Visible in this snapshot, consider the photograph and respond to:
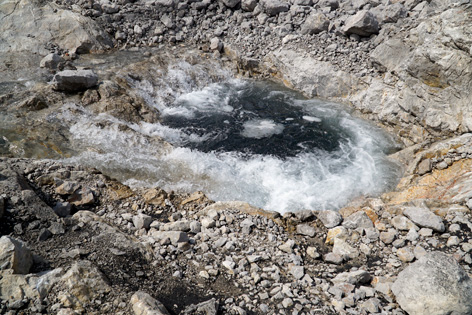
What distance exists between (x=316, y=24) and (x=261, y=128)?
4.91 metres

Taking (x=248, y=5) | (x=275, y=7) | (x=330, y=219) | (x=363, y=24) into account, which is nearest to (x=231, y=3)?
(x=248, y=5)

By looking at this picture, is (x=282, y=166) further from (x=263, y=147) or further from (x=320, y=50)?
(x=320, y=50)

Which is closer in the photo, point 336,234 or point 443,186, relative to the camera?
point 336,234

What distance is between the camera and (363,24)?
1087cm

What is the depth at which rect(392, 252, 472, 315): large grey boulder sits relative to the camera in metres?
3.59

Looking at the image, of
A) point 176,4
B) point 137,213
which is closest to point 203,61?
point 176,4

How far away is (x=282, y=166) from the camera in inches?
325

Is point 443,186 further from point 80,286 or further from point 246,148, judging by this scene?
point 80,286

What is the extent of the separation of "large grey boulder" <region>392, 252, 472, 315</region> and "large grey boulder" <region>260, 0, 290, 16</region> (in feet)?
38.7

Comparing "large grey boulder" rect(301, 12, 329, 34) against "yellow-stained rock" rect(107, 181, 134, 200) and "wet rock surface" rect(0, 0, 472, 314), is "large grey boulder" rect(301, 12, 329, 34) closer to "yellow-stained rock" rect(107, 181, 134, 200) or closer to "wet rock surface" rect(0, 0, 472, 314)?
"wet rock surface" rect(0, 0, 472, 314)

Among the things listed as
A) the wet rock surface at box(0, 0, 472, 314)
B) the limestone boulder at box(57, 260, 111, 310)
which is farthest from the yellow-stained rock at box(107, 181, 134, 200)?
the limestone boulder at box(57, 260, 111, 310)

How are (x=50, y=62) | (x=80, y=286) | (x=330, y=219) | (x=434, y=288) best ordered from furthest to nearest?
(x=50, y=62) → (x=330, y=219) → (x=434, y=288) → (x=80, y=286)

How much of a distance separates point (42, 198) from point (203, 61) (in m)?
8.92

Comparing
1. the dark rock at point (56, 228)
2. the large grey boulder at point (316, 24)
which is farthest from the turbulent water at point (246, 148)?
the large grey boulder at point (316, 24)
